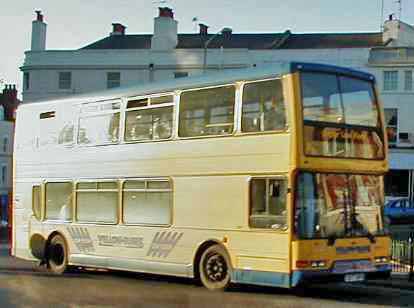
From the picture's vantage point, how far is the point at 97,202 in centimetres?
1928

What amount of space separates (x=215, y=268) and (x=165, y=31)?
42.3 metres

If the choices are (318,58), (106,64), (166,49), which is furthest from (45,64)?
(318,58)

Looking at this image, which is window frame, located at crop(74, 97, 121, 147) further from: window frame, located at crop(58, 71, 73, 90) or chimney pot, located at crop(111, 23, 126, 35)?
chimney pot, located at crop(111, 23, 126, 35)

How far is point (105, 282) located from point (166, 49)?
3930cm

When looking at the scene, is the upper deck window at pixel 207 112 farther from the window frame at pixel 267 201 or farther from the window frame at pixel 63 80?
the window frame at pixel 63 80

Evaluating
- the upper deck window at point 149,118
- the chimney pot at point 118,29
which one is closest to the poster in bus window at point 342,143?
the upper deck window at point 149,118

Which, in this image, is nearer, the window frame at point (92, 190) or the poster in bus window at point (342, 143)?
the poster in bus window at point (342, 143)

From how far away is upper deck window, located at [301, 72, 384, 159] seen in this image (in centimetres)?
1512

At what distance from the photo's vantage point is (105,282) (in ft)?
60.1

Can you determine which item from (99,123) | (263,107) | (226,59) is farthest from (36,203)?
(226,59)

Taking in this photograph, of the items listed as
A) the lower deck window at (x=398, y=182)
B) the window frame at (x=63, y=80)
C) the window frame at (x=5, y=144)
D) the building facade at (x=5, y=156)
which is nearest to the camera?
the lower deck window at (x=398, y=182)

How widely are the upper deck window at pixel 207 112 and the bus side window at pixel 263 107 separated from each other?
38 cm

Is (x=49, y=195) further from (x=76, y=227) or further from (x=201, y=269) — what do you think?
(x=201, y=269)

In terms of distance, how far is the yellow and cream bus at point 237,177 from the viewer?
589 inches
